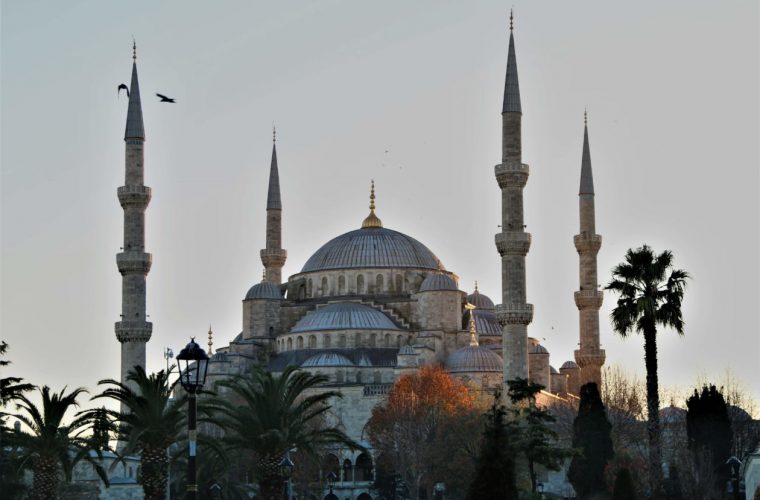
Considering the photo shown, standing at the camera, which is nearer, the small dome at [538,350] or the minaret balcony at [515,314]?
the minaret balcony at [515,314]

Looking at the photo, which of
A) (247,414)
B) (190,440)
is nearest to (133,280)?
(247,414)

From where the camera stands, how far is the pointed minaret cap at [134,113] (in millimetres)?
64875

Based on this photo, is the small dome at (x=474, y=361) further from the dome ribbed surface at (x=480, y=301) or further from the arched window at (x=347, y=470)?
the dome ribbed surface at (x=480, y=301)

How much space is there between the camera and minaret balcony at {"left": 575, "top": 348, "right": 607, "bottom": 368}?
2805 inches

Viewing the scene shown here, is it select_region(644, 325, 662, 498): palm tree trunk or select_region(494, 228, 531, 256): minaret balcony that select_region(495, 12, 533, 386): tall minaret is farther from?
select_region(644, 325, 662, 498): palm tree trunk

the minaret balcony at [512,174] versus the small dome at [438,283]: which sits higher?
the minaret balcony at [512,174]

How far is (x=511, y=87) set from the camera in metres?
63.1

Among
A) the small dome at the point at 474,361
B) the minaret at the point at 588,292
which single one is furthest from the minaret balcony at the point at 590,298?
the small dome at the point at 474,361

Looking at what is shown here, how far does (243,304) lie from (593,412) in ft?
133

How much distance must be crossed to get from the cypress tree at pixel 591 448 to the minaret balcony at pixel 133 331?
2359 cm

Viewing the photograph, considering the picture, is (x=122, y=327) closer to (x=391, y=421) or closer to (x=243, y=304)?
(x=391, y=421)

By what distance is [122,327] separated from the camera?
6394cm

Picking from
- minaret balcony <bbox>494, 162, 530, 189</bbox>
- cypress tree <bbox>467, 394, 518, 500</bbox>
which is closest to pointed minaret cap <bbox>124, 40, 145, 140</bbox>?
minaret balcony <bbox>494, 162, 530, 189</bbox>

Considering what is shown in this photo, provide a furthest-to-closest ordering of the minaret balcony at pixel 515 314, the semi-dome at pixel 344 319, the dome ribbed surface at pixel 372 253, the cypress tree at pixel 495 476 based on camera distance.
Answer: the dome ribbed surface at pixel 372 253 → the semi-dome at pixel 344 319 → the minaret balcony at pixel 515 314 → the cypress tree at pixel 495 476
